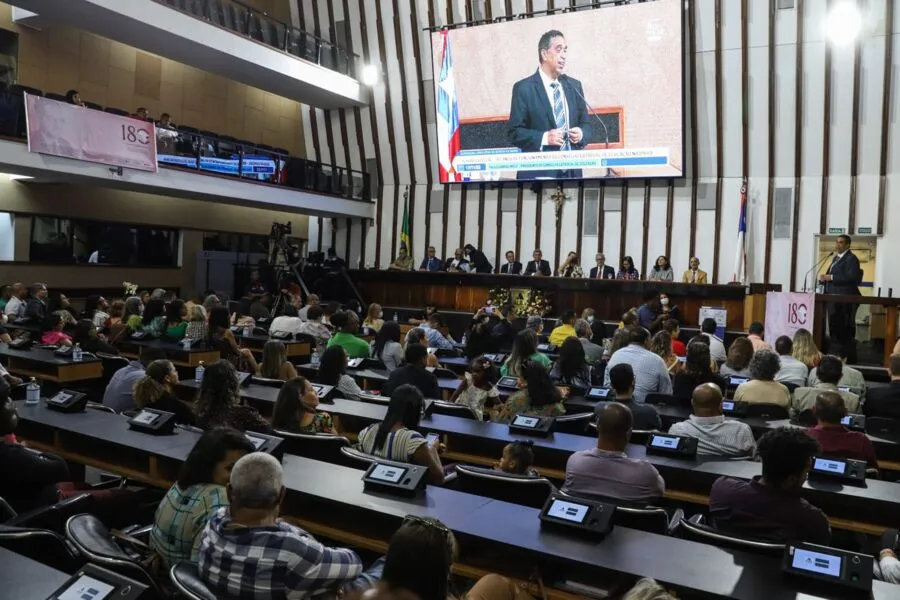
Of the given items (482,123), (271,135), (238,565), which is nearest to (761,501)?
(238,565)

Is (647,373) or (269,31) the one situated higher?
(269,31)

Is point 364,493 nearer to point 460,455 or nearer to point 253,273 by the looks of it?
point 460,455

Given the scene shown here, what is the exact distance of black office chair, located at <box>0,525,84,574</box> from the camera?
2.16 m

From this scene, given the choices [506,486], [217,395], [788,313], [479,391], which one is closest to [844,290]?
[788,313]

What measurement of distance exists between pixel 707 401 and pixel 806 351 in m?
2.84

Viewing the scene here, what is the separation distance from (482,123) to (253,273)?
5016 millimetres

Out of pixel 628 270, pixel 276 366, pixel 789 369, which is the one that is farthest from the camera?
pixel 628 270

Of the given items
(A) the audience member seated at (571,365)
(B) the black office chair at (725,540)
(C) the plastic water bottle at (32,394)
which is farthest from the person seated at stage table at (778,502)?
(C) the plastic water bottle at (32,394)

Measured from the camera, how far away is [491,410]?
4746 mm

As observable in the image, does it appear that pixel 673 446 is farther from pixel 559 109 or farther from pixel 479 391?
pixel 559 109

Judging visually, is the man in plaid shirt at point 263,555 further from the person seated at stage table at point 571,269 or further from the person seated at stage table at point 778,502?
the person seated at stage table at point 571,269

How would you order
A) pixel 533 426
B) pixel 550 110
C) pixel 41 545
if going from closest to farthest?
pixel 41 545
pixel 533 426
pixel 550 110

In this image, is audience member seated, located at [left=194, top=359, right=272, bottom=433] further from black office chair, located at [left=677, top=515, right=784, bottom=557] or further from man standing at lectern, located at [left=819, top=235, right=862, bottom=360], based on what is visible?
man standing at lectern, located at [left=819, top=235, right=862, bottom=360]

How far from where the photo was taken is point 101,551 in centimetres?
195
